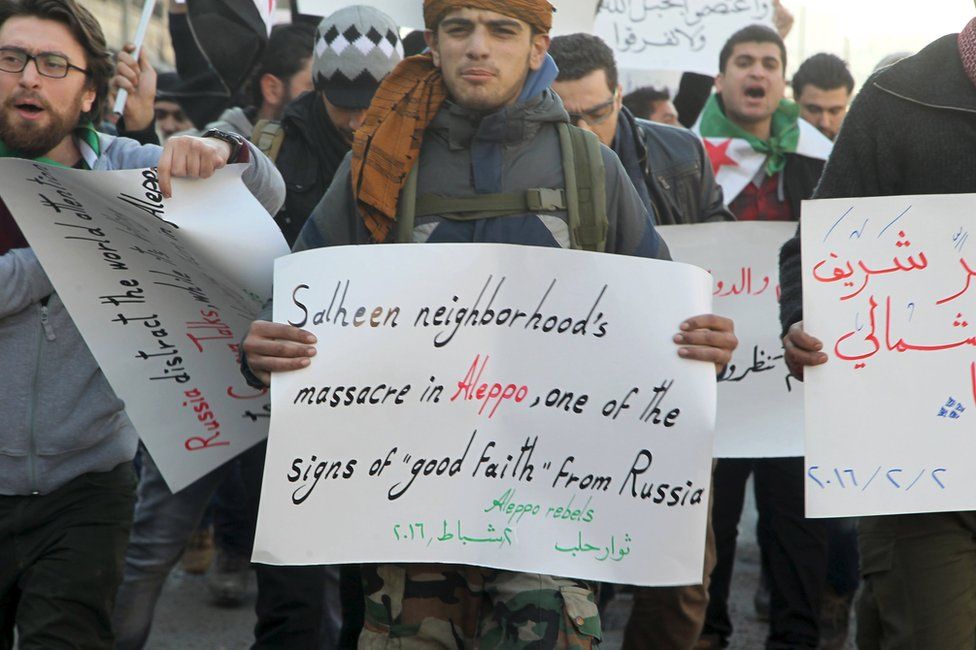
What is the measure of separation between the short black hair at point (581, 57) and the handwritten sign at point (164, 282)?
169 cm

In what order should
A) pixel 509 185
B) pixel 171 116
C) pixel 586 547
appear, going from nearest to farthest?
pixel 586 547
pixel 509 185
pixel 171 116

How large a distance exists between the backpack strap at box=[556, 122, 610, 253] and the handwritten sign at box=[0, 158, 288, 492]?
2.57 feet

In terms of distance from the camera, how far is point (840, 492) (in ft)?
10.6

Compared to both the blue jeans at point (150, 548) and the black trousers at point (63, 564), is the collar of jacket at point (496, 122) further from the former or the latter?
the blue jeans at point (150, 548)

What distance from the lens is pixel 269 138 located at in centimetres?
491

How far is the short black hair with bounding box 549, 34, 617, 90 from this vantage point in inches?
195

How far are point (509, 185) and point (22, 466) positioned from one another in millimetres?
1443

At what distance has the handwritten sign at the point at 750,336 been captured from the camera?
4945mm

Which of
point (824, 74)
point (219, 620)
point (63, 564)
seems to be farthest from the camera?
point (824, 74)

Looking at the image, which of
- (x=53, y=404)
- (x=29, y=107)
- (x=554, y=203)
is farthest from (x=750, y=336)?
(x=29, y=107)

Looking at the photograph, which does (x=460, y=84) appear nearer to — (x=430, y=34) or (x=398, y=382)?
(x=430, y=34)

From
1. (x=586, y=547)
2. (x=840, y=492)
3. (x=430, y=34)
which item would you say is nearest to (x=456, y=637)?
(x=586, y=547)

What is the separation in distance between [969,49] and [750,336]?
73.6 inches

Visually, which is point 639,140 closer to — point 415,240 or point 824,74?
point 415,240
